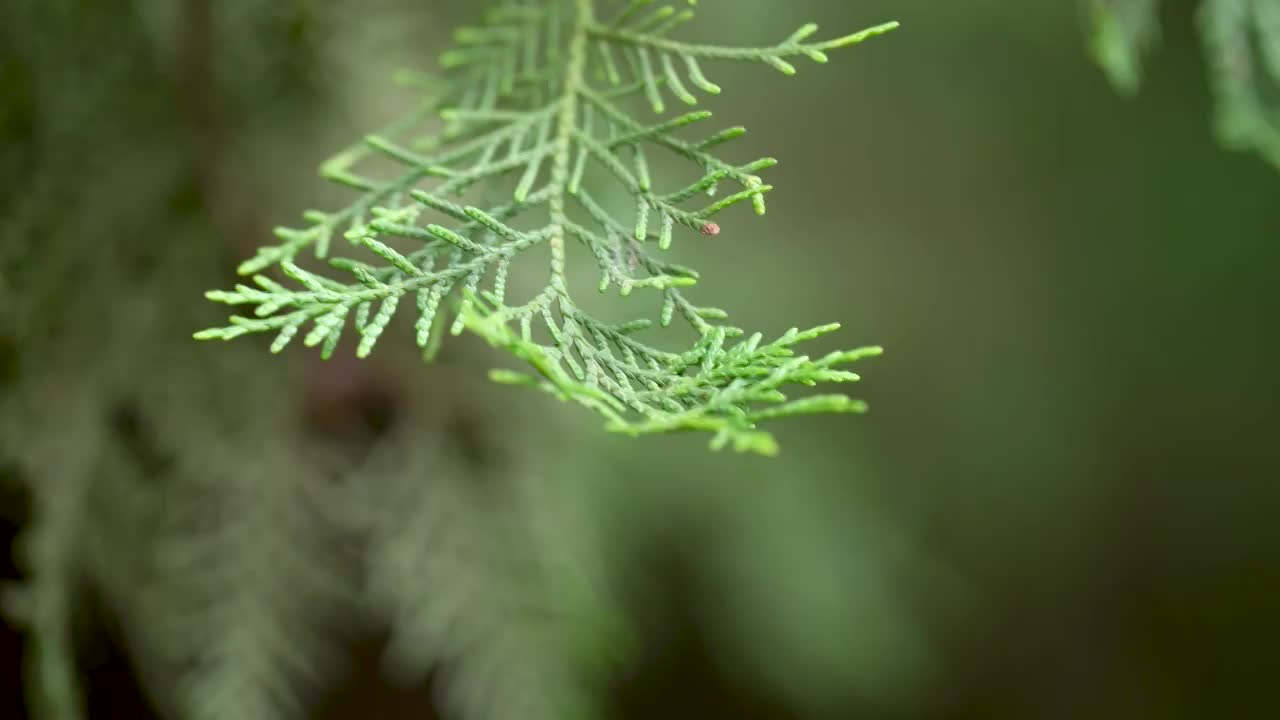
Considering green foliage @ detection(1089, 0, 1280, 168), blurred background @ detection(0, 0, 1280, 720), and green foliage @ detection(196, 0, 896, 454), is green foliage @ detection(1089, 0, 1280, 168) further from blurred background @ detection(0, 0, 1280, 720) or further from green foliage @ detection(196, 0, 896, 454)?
blurred background @ detection(0, 0, 1280, 720)

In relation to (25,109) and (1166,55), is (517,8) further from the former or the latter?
(1166,55)

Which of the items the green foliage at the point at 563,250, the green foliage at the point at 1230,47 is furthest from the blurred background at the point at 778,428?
the green foliage at the point at 1230,47

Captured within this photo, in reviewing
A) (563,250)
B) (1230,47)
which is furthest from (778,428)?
(563,250)

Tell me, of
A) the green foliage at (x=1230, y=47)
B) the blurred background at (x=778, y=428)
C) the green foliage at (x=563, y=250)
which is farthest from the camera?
the blurred background at (x=778, y=428)

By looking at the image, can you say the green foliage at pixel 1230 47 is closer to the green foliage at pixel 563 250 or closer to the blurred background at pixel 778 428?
the green foliage at pixel 563 250

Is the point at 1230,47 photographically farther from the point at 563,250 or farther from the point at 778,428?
the point at 778,428

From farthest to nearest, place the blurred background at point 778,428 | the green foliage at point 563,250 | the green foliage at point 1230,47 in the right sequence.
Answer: the blurred background at point 778,428, the green foliage at point 1230,47, the green foliage at point 563,250

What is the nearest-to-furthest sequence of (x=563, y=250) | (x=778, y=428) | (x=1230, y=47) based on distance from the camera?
1. (x=563, y=250)
2. (x=1230, y=47)
3. (x=778, y=428)

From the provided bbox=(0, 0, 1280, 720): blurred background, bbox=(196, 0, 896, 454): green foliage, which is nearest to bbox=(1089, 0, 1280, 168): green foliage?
bbox=(196, 0, 896, 454): green foliage
